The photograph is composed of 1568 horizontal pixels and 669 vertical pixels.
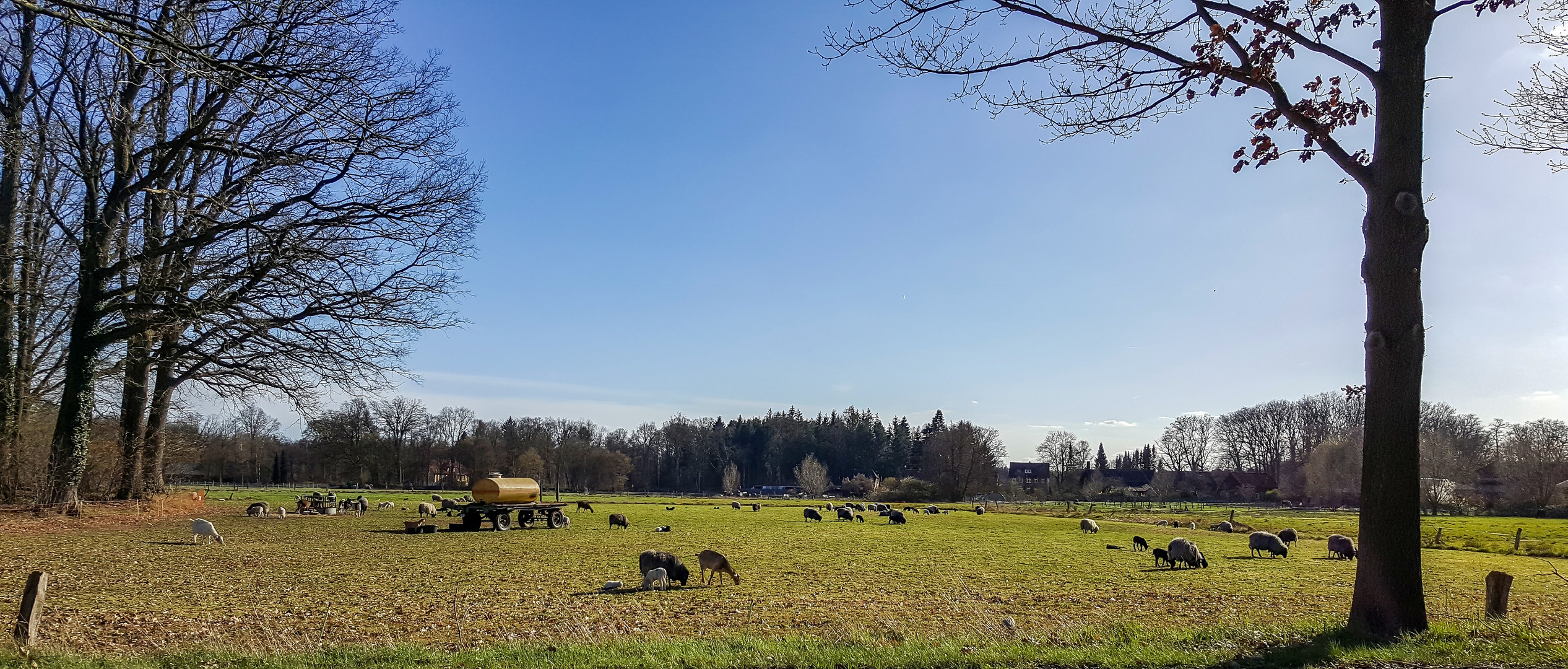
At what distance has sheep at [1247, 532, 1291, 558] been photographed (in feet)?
93.9

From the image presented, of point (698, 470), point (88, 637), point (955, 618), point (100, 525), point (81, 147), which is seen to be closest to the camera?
point (88, 637)

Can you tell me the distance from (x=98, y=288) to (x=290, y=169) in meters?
5.94

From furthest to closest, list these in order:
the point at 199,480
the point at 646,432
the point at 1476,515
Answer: the point at 646,432 → the point at 199,480 → the point at 1476,515

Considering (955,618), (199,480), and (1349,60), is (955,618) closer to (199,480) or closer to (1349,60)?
(1349,60)

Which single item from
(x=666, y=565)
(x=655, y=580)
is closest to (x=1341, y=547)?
(x=666, y=565)

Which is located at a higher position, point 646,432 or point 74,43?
point 74,43

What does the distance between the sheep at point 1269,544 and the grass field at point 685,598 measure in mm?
1422

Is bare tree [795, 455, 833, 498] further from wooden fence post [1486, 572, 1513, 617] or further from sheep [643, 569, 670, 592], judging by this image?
wooden fence post [1486, 572, 1513, 617]

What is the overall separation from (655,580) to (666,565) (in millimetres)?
632

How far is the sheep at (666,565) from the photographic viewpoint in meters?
16.5

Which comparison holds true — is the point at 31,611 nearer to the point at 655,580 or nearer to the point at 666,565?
the point at 655,580

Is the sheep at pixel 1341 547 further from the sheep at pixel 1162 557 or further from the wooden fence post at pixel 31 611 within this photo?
the wooden fence post at pixel 31 611

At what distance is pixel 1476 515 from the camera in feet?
206

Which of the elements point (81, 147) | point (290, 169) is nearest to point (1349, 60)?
point (290, 169)
